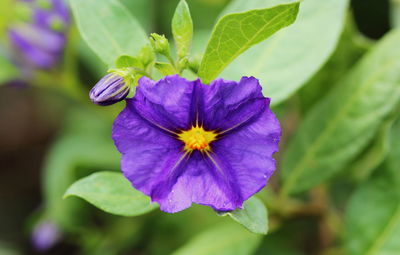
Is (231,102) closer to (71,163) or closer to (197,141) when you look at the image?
(197,141)

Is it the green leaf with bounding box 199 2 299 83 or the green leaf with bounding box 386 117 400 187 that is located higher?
the green leaf with bounding box 199 2 299 83

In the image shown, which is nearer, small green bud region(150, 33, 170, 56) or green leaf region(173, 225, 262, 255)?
small green bud region(150, 33, 170, 56)

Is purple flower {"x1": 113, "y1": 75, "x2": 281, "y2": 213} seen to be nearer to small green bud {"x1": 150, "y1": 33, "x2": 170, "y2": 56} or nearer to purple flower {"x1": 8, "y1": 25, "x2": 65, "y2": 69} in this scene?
small green bud {"x1": 150, "y1": 33, "x2": 170, "y2": 56}

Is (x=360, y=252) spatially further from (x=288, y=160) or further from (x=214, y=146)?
(x=214, y=146)

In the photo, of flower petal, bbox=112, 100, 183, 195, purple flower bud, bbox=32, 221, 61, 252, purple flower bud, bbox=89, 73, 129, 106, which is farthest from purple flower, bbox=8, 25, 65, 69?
flower petal, bbox=112, 100, 183, 195

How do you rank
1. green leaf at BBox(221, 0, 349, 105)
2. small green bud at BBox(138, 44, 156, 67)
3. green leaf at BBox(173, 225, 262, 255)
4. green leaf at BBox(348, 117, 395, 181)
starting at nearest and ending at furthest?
small green bud at BBox(138, 44, 156, 67)
green leaf at BBox(221, 0, 349, 105)
green leaf at BBox(173, 225, 262, 255)
green leaf at BBox(348, 117, 395, 181)

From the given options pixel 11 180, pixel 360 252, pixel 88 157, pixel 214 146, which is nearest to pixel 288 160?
pixel 360 252
